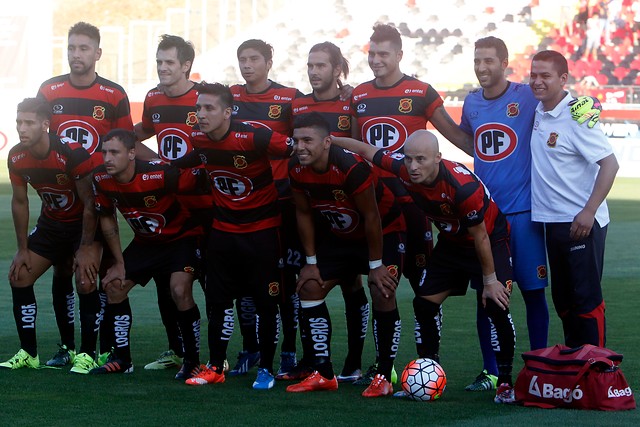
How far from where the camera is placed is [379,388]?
676 centimetres

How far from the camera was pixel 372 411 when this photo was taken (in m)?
6.29

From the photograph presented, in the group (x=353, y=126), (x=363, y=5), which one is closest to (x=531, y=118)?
(x=353, y=126)

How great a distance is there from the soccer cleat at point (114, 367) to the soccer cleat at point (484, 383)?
221cm

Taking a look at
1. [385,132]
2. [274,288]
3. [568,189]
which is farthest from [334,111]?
[568,189]

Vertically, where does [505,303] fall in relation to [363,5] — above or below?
below

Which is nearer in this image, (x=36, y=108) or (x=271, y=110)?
(x=36, y=108)

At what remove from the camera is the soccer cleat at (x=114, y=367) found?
7355 mm

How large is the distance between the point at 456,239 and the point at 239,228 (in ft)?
4.49

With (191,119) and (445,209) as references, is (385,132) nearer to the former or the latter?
(445,209)

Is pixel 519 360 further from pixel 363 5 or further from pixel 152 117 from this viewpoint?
pixel 363 5

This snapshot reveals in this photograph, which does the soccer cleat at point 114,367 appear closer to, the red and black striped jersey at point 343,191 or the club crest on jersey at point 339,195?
the red and black striped jersey at point 343,191

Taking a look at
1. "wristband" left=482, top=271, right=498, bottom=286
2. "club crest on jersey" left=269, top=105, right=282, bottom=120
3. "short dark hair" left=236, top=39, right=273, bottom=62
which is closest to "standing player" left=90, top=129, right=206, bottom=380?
"club crest on jersey" left=269, top=105, right=282, bottom=120

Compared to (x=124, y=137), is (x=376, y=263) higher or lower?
lower

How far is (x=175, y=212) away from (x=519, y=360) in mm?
2607
